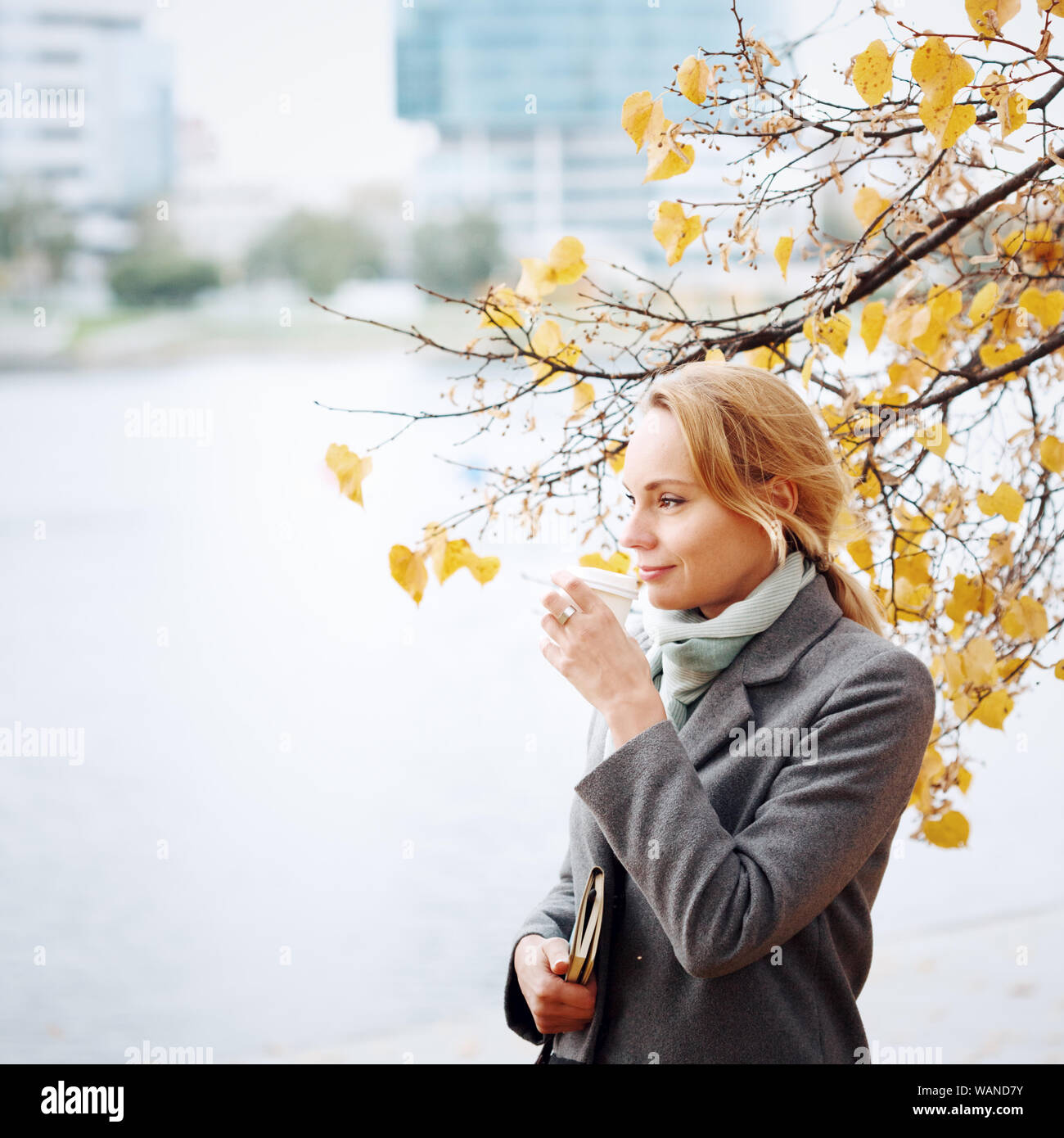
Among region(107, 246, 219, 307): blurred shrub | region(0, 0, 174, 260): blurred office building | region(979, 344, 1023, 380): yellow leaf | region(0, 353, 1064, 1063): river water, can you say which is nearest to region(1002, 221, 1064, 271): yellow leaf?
region(979, 344, 1023, 380): yellow leaf

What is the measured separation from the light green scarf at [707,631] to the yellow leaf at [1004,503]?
1.42 ft

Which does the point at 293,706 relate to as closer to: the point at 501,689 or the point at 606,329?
the point at 501,689

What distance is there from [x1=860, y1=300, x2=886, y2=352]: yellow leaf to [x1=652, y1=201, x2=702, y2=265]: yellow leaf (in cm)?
24

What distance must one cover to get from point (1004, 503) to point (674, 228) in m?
0.54

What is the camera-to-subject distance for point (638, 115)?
131cm

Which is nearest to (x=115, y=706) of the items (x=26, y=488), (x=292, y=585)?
(x=292, y=585)

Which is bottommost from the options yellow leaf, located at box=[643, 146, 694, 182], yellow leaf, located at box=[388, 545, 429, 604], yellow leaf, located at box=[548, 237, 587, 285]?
yellow leaf, located at box=[388, 545, 429, 604]

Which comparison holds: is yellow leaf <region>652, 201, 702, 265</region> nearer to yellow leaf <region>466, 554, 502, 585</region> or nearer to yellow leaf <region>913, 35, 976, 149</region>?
yellow leaf <region>913, 35, 976, 149</region>

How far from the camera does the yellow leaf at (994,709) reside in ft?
5.06

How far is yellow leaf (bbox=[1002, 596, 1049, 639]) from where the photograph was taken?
1.46 meters

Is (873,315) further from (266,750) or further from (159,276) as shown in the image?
(159,276)

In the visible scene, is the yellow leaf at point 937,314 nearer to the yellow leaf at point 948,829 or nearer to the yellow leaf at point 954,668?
the yellow leaf at point 954,668

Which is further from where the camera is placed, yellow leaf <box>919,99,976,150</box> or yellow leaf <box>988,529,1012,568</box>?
yellow leaf <box>988,529,1012,568</box>

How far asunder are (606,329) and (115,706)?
15.4 feet
